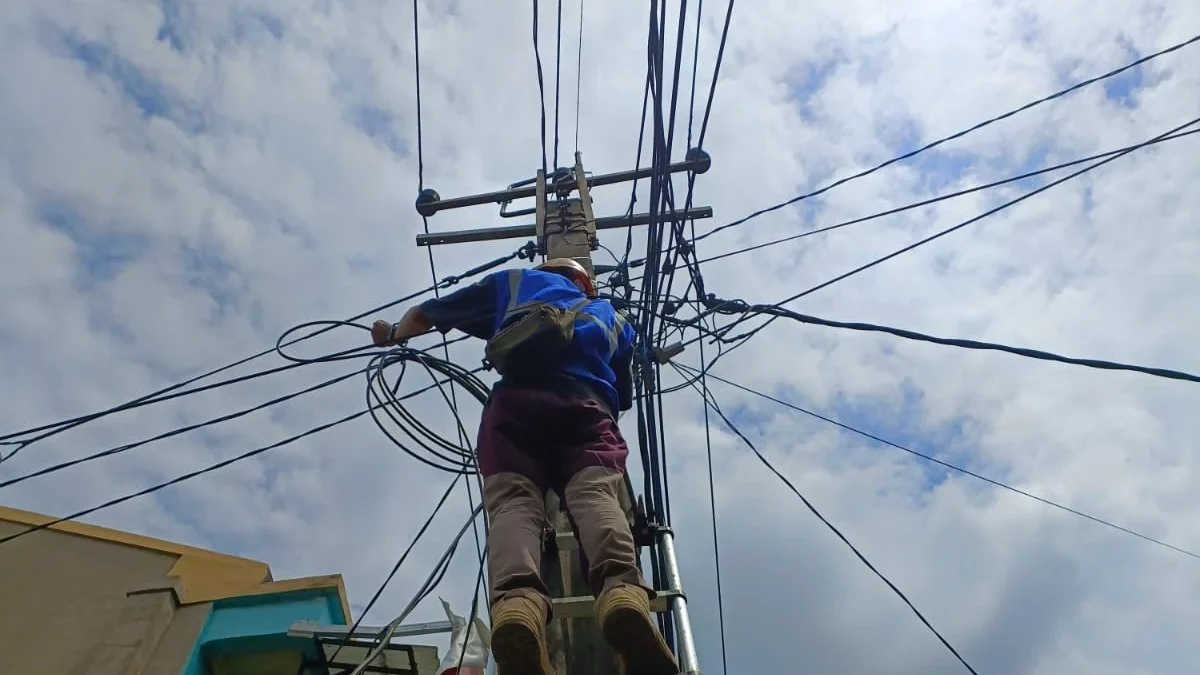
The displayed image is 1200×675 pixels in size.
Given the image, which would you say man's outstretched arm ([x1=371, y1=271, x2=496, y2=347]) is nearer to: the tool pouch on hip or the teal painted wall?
the tool pouch on hip

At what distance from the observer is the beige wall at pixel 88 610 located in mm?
6207

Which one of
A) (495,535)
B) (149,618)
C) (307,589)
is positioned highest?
(307,589)

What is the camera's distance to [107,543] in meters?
7.26

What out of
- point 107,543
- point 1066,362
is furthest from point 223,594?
point 1066,362

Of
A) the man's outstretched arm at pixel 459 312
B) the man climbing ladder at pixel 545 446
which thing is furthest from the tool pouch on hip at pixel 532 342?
the man's outstretched arm at pixel 459 312

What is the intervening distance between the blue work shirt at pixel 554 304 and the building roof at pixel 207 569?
15.0 feet

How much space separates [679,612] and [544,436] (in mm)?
735

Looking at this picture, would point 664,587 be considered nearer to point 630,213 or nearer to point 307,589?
point 630,213

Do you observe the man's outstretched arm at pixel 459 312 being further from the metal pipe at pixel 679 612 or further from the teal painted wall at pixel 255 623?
the teal painted wall at pixel 255 623

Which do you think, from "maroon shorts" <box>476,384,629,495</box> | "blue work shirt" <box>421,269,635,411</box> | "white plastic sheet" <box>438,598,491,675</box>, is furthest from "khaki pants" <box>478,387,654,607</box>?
"white plastic sheet" <box>438,598,491,675</box>

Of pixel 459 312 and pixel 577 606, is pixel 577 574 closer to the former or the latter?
pixel 577 606

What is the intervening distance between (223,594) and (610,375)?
5.07 meters

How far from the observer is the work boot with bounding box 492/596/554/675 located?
2.22 metres

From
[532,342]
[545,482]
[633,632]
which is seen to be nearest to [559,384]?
[532,342]
